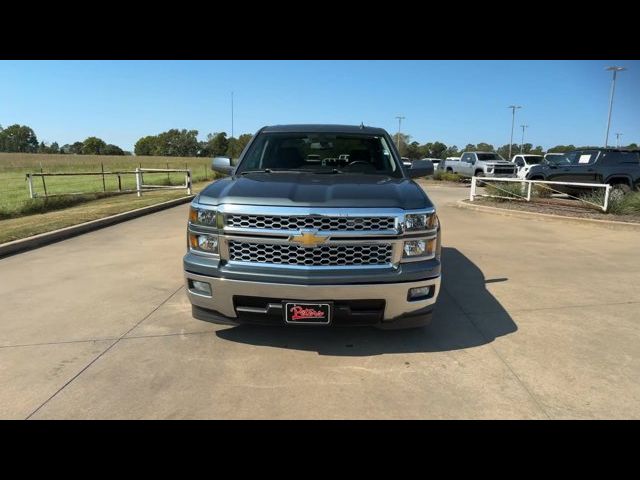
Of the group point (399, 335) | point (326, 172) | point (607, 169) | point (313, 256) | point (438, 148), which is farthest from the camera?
point (438, 148)

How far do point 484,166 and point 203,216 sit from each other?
78.6ft

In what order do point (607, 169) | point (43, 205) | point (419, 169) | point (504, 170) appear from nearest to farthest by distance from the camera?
point (419, 169) < point (43, 205) < point (607, 169) < point (504, 170)

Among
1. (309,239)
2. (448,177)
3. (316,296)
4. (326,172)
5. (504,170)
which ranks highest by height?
(326,172)

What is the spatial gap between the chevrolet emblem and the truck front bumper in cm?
29

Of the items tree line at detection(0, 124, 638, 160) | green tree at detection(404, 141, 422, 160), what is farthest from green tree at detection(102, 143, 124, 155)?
green tree at detection(404, 141, 422, 160)

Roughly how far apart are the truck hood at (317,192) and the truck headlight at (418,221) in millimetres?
71

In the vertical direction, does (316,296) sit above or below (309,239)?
below

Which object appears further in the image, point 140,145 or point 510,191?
point 140,145

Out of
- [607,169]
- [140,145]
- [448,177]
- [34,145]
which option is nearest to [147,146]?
[140,145]

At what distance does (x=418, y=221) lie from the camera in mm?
3271

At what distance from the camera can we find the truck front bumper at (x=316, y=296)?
3072 mm

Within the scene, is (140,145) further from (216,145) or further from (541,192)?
(541,192)
